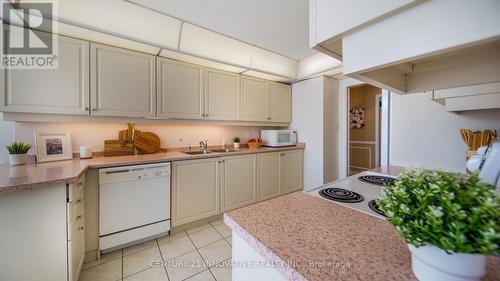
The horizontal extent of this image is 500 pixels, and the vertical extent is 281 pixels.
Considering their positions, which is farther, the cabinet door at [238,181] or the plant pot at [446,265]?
the cabinet door at [238,181]

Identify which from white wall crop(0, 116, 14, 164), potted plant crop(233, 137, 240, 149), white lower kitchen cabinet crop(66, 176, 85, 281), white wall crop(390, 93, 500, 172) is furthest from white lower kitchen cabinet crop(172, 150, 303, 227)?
white wall crop(390, 93, 500, 172)

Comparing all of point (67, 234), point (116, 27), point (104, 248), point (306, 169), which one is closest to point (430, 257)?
point (67, 234)

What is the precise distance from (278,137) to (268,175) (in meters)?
0.67

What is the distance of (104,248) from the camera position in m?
1.73

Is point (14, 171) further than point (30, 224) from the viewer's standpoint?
Yes

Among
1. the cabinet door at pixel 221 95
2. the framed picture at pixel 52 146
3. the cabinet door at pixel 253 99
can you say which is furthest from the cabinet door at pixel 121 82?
the cabinet door at pixel 253 99

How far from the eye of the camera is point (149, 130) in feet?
8.08

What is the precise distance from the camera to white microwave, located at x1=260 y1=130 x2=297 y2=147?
10.4 feet

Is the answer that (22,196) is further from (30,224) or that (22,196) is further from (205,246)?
(205,246)

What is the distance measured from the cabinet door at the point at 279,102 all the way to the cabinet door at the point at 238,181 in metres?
0.98

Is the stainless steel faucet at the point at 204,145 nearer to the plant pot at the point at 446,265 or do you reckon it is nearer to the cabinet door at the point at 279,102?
the cabinet door at the point at 279,102

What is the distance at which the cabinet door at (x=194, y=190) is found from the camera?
2125mm

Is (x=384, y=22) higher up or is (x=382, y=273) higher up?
(x=384, y=22)

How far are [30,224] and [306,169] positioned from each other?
3.22 metres
